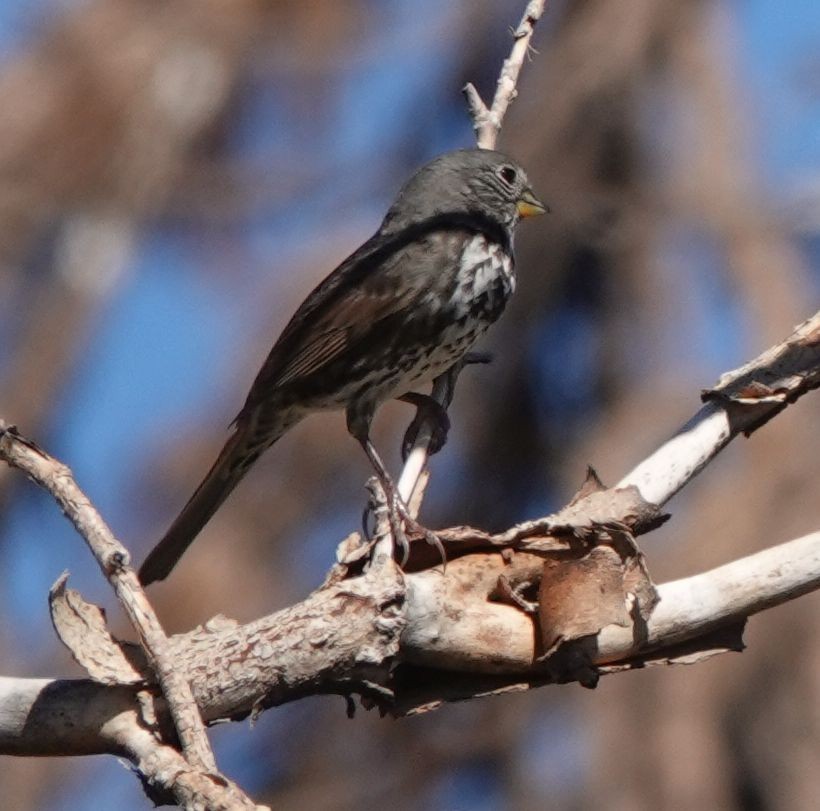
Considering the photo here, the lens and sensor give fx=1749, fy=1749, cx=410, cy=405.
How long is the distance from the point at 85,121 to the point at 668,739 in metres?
5.23

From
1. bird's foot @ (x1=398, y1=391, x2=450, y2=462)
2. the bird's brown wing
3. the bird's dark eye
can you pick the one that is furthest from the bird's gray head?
bird's foot @ (x1=398, y1=391, x2=450, y2=462)

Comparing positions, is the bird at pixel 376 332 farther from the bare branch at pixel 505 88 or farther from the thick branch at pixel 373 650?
the thick branch at pixel 373 650

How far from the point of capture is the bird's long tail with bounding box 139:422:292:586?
178 inches

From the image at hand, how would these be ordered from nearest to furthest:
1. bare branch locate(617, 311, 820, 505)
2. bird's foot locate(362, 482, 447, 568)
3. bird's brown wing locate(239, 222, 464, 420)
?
1. bird's foot locate(362, 482, 447, 568)
2. bare branch locate(617, 311, 820, 505)
3. bird's brown wing locate(239, 222, 464, 420)

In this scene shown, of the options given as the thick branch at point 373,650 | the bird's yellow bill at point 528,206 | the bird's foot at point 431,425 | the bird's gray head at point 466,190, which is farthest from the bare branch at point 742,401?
the bird's yellow bill at point 528,206

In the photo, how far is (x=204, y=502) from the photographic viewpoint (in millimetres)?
4727

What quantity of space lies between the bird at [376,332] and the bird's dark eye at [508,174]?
18cm

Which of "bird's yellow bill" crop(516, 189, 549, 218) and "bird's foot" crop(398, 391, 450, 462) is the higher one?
"bird's yellow bill" crop(516, 189, 549, 218)

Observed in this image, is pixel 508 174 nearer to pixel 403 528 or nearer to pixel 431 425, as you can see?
pixel 431 425

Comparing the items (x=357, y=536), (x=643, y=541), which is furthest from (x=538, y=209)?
(x=357, y=536)

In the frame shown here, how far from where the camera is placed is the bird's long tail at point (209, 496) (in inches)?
178

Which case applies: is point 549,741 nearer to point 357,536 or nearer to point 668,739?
point 668,739

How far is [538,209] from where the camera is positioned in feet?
17.8

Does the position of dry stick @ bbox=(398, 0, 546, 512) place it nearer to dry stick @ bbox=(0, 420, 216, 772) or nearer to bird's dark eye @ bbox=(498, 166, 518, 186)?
bird's dark eye @ bbox=(498, 166, 518, 186)
